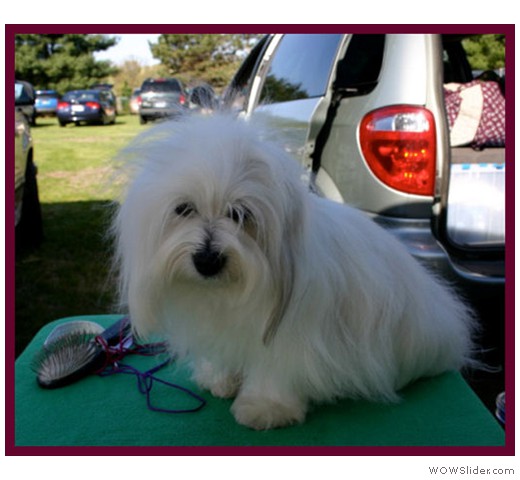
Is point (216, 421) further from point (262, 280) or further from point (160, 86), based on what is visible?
point (160, 86)

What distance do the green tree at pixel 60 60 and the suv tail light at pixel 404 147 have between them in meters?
31.3

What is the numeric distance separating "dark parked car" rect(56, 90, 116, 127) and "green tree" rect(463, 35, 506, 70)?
17854mm

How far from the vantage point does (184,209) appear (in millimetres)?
1562

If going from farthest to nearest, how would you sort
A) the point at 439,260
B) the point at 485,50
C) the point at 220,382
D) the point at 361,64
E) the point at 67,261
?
the point at 485,50 → the point at 67,261 → the point at 361,64 → the point at 439,260 → the point at 220,382

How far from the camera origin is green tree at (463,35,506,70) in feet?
30.1

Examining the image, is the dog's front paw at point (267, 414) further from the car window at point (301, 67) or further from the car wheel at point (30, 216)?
the car wheel at point (30, 216)

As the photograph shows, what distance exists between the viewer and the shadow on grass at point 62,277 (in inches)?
198

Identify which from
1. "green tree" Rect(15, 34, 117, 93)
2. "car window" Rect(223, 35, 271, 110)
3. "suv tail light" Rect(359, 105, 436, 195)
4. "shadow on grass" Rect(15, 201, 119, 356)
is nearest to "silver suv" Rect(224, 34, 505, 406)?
"suv tail light" Rect(359, 105, 436, 195)

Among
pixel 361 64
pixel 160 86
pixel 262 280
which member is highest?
pixel 160 86

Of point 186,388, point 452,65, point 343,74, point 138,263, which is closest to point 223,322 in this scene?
point 138,263

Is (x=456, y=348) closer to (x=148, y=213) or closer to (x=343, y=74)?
(x=148, y=213)

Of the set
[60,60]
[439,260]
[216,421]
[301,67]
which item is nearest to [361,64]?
[301,67]

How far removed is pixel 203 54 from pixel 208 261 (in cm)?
2547

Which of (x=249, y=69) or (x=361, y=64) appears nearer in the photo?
(x=361, y=64)
